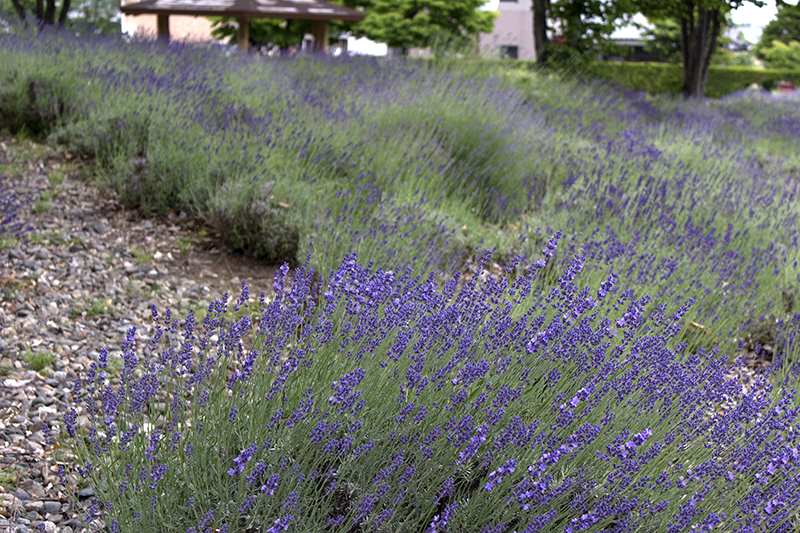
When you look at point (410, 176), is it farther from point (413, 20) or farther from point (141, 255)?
point (413, 20)

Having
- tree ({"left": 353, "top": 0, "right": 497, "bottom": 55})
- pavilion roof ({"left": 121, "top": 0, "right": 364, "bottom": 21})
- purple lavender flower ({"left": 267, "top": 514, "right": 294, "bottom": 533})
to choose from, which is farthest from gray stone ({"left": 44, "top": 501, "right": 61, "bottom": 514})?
tree ({"left": 353, "top": 0, "right": 497, "bottom": 55})

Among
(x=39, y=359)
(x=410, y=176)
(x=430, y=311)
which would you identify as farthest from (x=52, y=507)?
(x=410, y=176)

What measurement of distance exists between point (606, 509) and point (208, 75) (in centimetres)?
573

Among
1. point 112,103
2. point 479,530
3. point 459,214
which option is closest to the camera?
point 479,530

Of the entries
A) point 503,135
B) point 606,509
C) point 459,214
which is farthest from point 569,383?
point 503,135

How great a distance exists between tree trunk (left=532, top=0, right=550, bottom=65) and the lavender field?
7.32ft

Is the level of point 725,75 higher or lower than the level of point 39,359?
higher

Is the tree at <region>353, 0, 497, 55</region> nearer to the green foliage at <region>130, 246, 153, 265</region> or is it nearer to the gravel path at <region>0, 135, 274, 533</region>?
the gravel path at <region>0, 135, 274, 533</region>

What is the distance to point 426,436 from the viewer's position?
1757mm

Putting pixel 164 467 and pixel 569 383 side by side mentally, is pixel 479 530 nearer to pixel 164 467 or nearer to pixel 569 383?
pixel 569 383

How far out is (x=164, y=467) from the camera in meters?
1.54

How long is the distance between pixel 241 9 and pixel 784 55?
28994 millimetres

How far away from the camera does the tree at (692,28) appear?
1027 cm

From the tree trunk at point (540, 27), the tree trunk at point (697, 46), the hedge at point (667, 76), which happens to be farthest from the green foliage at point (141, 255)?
the tree trunk at point (697, 46)
